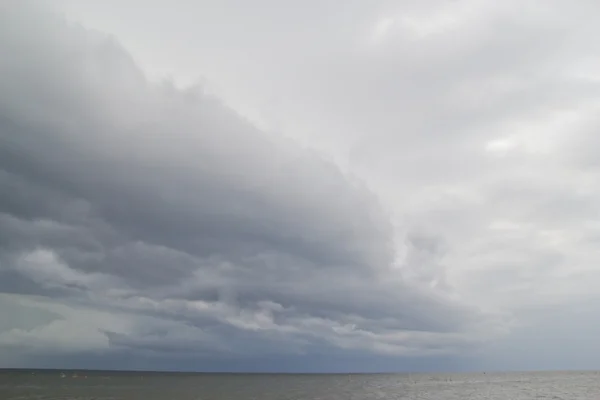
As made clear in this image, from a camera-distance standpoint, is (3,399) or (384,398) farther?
(384,398)

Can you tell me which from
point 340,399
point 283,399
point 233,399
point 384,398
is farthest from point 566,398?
point 233,399

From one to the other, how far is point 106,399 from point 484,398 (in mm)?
99944

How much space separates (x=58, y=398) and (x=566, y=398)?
132 m

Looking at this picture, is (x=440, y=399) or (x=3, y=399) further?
(x=440, y=399)

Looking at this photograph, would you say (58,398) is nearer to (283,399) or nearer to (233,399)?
(233,399)

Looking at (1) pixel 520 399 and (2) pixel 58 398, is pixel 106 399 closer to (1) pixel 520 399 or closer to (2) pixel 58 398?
(2) pixel 58 398

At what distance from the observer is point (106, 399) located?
389 feet

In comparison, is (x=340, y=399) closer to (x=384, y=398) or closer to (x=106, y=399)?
Answer: (x=384, y=398)

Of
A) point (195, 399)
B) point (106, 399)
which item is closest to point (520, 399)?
point (195, 399)

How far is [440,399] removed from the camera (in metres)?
125

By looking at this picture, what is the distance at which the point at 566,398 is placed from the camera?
396ft

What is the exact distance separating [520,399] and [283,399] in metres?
61.5

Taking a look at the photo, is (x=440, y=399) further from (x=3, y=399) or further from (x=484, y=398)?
(x=3, y=399)

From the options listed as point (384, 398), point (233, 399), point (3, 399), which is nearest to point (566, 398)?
point (384, 398)
